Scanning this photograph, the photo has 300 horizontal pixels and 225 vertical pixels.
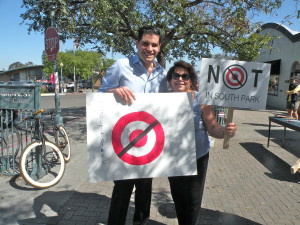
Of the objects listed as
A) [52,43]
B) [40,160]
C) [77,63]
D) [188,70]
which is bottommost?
[40,160]

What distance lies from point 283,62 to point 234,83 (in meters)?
18.2

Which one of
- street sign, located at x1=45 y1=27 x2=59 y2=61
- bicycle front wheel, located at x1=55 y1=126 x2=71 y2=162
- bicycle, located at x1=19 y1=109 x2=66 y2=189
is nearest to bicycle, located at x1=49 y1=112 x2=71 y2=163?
bicycle front wheel, located at x1=55 y1=126 x2=71 y2=162

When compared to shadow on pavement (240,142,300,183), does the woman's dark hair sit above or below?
above

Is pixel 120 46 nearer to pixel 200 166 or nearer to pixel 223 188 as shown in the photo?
pixel 223 188

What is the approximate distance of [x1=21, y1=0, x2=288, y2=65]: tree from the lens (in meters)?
6.70

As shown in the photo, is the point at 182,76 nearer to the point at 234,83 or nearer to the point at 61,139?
the point at 234,83

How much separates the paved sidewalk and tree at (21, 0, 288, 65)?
11.6 feet

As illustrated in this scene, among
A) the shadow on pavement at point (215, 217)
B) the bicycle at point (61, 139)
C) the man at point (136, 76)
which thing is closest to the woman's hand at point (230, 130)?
the man at point (136, 76)

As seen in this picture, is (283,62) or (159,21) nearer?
(159,21)

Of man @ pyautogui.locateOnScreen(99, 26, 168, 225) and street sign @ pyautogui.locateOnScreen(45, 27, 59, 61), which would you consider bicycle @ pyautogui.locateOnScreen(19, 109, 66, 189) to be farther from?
man @ pyautogui.locateOnScreen(99, 26, 168, 225)

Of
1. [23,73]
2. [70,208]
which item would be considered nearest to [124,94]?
[70,208]

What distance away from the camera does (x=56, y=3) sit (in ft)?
19.3

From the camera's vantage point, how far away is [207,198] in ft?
12.9

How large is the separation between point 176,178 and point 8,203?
2585 millimetres
